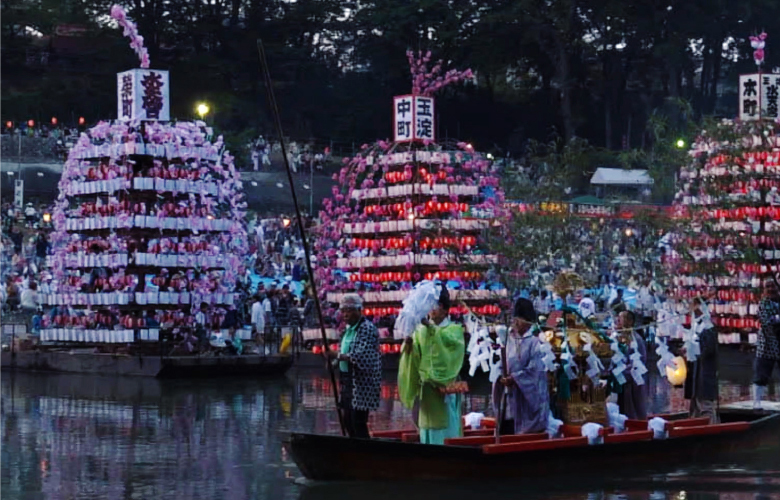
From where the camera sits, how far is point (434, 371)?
14.9 metres

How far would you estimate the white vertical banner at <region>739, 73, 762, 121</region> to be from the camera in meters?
34.8

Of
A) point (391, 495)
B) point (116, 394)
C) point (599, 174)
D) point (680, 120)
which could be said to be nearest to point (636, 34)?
point (680, 120)

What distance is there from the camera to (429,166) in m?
32.5

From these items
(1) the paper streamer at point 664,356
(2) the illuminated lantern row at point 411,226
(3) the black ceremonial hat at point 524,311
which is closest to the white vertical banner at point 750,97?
(2) the illuminated lantern row at point 411,226

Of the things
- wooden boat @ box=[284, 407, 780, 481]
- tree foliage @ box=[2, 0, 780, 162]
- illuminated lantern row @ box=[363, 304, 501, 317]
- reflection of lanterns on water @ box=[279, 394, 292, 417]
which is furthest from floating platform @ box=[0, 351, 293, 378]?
tree foliage @ box=[2, 0, 780, 162]

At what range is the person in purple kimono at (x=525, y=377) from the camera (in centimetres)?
1531

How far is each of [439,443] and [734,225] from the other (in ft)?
65.1

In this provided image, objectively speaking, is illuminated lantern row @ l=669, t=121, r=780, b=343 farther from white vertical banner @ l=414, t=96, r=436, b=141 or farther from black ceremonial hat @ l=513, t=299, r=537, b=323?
black ceremonial hat @ l=513, t=299, r=537, b=323

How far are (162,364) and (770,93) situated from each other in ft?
48.5

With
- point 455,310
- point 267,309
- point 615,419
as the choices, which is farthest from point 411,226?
point 615,419

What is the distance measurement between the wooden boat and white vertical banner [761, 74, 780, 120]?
63.3 feet

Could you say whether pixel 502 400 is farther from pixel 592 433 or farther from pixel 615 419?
pixel 615 419

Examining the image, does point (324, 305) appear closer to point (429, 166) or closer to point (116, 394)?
point (429, 166)

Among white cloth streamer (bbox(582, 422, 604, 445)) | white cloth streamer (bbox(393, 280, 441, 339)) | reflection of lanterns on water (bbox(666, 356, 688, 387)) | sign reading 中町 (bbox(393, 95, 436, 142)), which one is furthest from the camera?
sign reading 中町 (bbox(393, 95, 436, 142))
